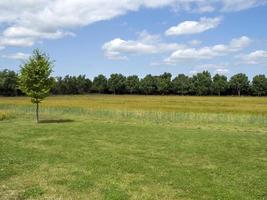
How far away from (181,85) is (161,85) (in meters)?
8.23

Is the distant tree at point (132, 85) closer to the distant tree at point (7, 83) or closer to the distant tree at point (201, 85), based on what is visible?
the distant tree at point (201, 85)

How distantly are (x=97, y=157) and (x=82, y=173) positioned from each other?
2853 mm

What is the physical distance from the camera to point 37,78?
3303 centimetres

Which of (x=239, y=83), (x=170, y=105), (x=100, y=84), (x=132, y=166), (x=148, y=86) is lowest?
(x=170, y=105)

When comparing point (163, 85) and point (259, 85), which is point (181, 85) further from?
point (259, 85)

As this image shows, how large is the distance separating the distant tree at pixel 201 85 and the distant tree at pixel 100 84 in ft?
128

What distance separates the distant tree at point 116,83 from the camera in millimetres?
170750

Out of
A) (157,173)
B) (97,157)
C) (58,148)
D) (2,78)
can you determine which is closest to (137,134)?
(58,148)

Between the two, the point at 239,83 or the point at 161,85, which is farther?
the point at 161,85

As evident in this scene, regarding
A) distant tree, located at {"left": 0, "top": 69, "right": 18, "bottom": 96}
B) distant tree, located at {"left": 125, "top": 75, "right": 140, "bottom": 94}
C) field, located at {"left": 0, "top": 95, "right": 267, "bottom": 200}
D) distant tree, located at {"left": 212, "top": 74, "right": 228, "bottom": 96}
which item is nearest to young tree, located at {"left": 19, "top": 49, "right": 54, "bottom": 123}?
field, located at {"left": 0, "top": 95, "right": 267, "bottom": 200}

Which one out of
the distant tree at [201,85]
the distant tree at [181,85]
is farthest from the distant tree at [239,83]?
the distant tree at [181,85]

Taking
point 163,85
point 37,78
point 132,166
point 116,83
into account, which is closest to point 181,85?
point 163,85

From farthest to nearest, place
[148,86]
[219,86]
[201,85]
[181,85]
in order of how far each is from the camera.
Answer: [148,86] < [181,85] < [201,85] < [219,86]

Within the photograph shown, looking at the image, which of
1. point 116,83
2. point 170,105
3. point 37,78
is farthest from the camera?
point 116,83
